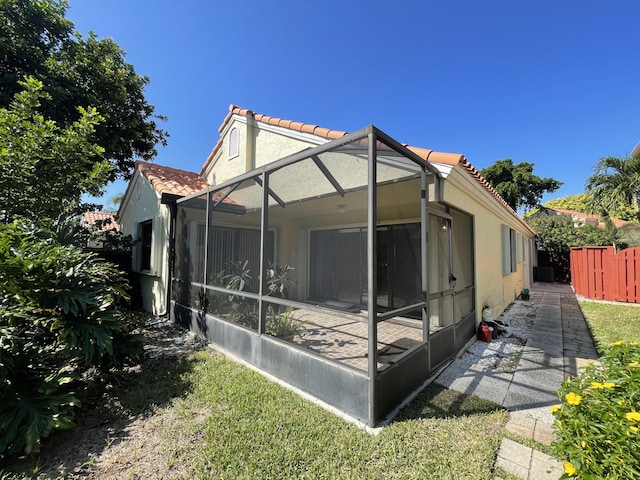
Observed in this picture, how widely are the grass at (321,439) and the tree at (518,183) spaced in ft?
103

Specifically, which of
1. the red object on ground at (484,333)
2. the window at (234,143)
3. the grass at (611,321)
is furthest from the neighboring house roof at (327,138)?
the grass at (611,321)

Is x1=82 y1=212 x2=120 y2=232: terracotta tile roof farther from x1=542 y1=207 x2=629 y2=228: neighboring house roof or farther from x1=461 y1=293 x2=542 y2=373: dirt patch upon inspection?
x1=542 y1=207 x2=629 y2=228: neighboring house roof

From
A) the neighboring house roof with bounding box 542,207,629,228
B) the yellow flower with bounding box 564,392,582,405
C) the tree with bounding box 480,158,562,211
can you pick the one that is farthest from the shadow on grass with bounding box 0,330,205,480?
the tree with bounding box 480,158,562,211

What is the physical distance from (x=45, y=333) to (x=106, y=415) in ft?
4.98

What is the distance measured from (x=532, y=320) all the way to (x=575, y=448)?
291 inches

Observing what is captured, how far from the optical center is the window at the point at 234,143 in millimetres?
8466

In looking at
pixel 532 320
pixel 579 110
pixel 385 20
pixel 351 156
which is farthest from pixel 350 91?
pixel 579 110

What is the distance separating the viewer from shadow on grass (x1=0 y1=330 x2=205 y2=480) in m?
2.41

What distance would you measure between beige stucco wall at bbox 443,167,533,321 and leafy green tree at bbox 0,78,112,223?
292 inches

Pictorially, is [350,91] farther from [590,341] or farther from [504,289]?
[590,341]

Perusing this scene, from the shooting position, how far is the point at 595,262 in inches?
393

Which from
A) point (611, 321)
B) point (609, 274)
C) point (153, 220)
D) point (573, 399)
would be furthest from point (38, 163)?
point (609, 274)

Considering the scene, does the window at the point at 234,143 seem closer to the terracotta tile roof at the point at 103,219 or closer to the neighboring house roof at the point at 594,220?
the terracotta tile roof at the point at 103,219

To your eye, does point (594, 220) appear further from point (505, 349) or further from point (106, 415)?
point (106, 415)
